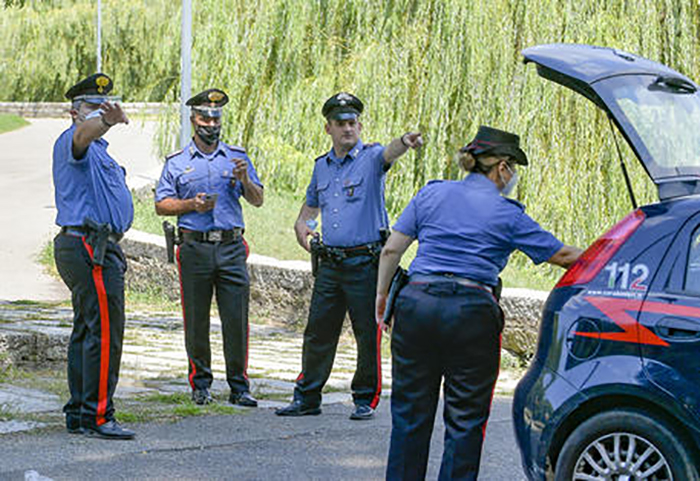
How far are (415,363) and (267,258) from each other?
790cm

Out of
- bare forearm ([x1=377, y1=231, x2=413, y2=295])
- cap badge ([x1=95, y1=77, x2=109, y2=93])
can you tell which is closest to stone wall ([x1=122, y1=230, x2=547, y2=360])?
cap badge ([x1=95, y1=77, x2=109, y2=93])

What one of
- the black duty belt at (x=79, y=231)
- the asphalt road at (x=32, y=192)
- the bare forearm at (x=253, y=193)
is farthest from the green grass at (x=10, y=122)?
the black duty belt at (x=79, y=231)

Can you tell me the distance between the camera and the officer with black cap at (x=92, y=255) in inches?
279

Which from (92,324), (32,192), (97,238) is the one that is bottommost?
(32,192)

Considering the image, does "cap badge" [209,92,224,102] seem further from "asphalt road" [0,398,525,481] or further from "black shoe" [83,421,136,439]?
"black shoe" [83,421,136,439]

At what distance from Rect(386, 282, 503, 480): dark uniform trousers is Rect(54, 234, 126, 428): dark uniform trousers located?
2.27 meters

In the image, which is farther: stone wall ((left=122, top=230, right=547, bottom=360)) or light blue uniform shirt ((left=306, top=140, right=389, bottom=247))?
stone wall ((left=122, top=230, right=547, bottom=360))

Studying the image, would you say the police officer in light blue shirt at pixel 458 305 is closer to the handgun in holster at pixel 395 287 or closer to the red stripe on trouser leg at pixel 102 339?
the handgun in holster at pixel 395 287

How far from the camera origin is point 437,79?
1539 cm

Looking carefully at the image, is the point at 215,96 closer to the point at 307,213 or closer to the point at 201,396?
the point at 307,213

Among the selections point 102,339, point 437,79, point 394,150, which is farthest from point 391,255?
point 437,79

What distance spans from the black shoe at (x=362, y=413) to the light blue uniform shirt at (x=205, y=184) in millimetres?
1495

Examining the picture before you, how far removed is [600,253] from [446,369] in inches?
32.6

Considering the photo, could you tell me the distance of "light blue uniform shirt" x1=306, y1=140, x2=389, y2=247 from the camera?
7.96 metres
